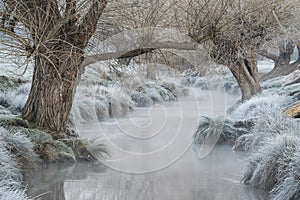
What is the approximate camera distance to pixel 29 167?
165 inches

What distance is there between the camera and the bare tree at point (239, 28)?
5.57m

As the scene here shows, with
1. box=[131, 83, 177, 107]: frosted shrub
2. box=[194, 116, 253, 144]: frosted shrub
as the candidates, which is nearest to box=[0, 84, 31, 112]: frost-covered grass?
box=[194, 116, 253, 144]: frosted shrub

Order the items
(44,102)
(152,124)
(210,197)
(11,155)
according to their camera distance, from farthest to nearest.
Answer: (152,124) < (44,102) < (11,155) < (210,197)

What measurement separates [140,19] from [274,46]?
4.33m

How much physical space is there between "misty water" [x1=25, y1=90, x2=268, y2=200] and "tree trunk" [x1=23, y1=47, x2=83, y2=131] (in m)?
0.69

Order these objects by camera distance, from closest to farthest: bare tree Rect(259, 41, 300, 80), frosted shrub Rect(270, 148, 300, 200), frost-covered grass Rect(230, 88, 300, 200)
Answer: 1. frosted shrub Rect(270, 148, 300, 200)
2. frost-covered grass Rect(230, 88, 300, 200)
3. bare tree Rect(259, 41, 300, 80)

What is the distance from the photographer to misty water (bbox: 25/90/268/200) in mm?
3695

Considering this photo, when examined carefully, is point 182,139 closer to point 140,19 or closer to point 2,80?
point 140,19

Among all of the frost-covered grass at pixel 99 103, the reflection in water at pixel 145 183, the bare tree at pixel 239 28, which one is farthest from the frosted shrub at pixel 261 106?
the frost-covered grass at pixel 99 103

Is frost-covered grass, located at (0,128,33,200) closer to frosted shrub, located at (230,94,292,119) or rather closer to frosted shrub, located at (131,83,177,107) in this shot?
frosted shrub, located at (230,94,292,119)

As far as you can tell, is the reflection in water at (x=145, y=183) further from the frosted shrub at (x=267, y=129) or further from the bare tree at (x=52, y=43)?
the bare tree at (x=52, y=43)

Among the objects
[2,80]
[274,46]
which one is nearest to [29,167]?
[2,80]

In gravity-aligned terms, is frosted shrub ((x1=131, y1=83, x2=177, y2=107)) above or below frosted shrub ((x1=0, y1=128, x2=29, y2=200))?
above

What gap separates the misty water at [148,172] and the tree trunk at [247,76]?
142cm
